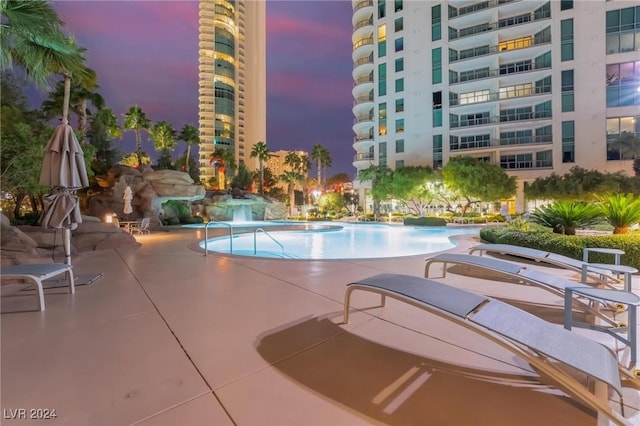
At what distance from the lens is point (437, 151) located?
36969 mm

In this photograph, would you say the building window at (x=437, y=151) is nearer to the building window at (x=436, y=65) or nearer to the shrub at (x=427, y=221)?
the building window at (x=436, y=65)

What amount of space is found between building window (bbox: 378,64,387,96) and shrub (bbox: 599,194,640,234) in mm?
36052

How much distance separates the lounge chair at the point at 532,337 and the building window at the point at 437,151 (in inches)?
1434

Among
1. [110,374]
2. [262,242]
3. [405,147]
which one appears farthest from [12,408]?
[405,147]

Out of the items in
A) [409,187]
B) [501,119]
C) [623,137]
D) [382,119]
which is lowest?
[409,187]

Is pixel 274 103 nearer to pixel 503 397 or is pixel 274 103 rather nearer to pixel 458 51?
pixel 458 51

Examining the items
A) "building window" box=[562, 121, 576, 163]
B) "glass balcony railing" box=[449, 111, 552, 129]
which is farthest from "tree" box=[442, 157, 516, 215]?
"glass balcony railing" box=[449, 111, 552, 129]

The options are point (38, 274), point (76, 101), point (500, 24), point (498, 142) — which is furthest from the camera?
point (500, 24)

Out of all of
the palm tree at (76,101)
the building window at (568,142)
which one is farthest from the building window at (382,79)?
the palm tree at (76,101)

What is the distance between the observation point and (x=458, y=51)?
36750mm

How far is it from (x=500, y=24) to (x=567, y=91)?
33.7ft

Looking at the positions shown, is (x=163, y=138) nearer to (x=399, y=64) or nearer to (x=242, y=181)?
(x=242, y=181)

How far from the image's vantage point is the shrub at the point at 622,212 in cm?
766

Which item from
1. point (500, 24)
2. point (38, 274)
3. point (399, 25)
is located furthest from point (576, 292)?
point (399, 25)
